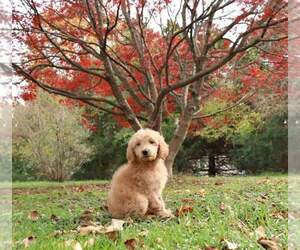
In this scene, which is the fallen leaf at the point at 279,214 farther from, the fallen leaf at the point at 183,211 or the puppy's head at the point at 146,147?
the puppy's head at the point at 146,147

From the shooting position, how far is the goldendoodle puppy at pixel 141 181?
3135mm

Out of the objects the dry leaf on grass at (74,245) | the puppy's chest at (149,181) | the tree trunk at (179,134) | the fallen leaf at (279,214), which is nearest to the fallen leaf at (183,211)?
the puppy's chest at (149,181)

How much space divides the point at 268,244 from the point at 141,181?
53.7 inches

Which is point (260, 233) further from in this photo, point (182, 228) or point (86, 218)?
point (86, 218)

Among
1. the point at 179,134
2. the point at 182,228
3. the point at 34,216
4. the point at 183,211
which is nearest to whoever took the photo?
the point at 182,228

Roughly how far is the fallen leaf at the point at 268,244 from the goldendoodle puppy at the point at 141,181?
1.24 m

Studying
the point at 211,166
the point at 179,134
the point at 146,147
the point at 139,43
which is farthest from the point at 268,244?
the point at 211,166

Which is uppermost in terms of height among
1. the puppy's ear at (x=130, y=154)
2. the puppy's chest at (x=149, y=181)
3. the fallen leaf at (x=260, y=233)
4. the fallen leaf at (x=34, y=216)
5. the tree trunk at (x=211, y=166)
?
the puppy's ear at (x=130, y=154)

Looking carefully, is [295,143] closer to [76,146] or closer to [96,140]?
[76,146]

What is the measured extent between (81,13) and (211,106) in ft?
15.7

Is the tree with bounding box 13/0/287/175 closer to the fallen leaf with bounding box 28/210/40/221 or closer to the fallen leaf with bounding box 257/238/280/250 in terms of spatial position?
the fallen leaf with bounding box 28/210/40/221

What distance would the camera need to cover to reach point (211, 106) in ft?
33.5

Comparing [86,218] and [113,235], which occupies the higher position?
[113,235]

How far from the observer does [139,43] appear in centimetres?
686
